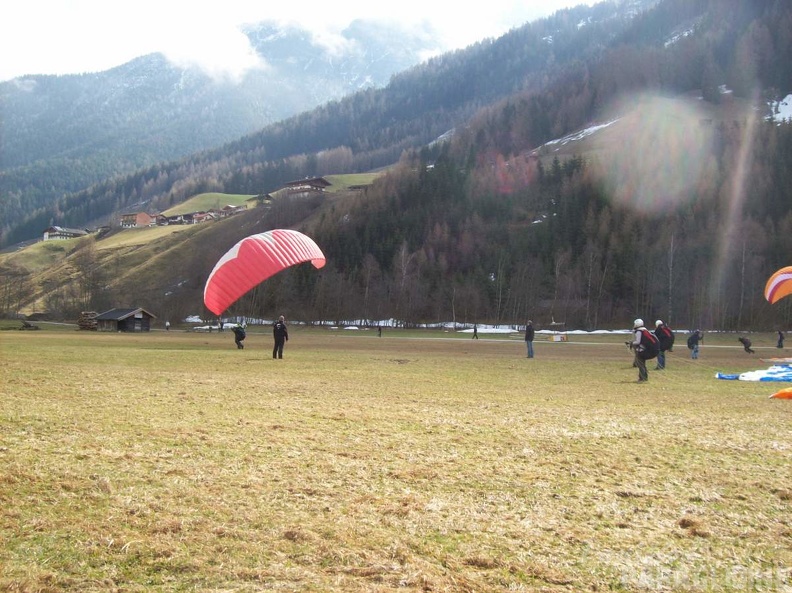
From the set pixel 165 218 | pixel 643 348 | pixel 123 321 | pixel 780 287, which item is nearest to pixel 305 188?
pixel 165 218

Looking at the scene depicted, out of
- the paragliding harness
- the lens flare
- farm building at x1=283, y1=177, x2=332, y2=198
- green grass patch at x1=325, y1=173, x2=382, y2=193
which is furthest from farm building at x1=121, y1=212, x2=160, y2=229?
the paragliding harness

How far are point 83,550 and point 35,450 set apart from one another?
3706 mm

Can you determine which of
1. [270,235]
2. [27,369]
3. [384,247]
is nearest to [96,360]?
[27,369]

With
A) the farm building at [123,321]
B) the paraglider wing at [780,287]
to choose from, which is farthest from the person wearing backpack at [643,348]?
the farm building at [123,321]

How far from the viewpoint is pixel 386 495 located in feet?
19.0

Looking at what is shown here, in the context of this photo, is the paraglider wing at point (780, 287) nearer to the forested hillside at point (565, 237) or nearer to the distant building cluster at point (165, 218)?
the forested hillside at point (565, 237)

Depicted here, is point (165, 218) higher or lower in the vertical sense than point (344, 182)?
lower

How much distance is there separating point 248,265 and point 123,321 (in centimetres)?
6433

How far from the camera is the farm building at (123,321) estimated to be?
7650 cm

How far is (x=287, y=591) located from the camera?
12.3 ft

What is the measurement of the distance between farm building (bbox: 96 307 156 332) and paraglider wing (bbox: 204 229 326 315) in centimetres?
6174

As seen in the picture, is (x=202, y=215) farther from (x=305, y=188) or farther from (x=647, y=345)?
(x=647, y=345)

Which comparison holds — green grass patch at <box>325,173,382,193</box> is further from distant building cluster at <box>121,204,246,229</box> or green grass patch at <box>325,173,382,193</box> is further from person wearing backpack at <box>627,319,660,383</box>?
person wearing backpack at <box>627,319,660,383</box>

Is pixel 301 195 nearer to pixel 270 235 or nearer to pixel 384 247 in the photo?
pixel 384 247
